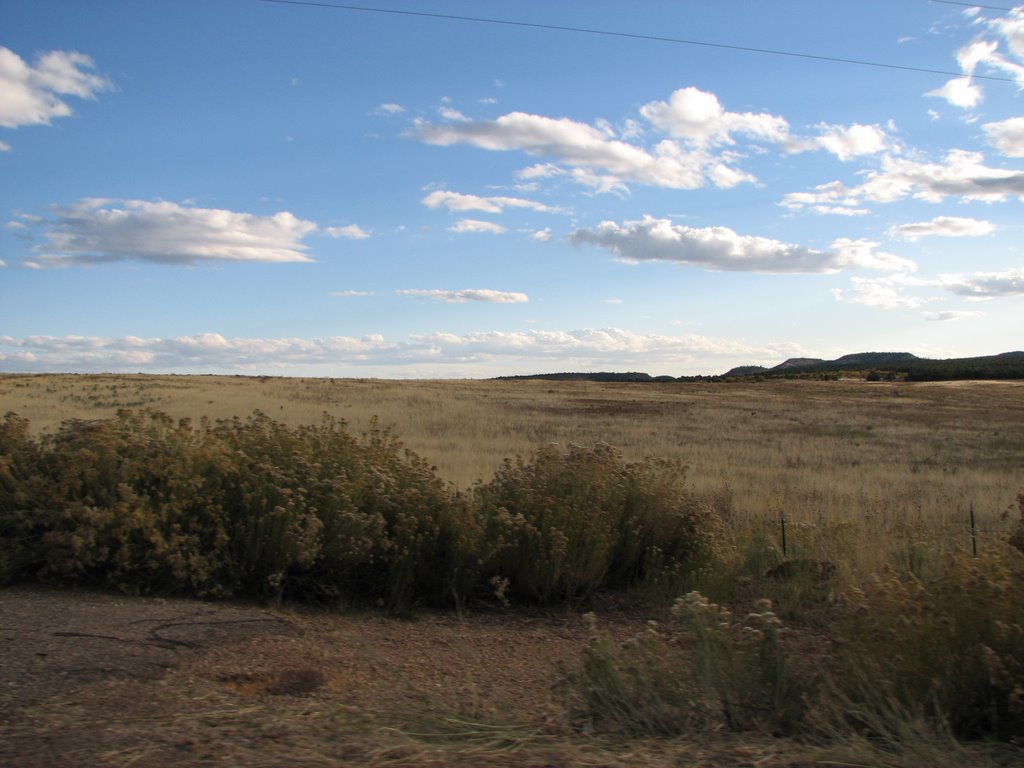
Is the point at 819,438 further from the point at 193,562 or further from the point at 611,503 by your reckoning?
the point at 193,562

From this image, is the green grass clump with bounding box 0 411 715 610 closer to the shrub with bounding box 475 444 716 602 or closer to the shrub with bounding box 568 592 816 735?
the shrub with bounding box 475 444 716 602

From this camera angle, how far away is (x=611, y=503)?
7.85m

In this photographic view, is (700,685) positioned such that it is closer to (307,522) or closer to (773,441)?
(307,522)

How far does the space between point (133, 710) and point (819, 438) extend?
89.9 ft

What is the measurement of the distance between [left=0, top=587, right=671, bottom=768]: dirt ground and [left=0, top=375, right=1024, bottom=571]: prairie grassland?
4.09m

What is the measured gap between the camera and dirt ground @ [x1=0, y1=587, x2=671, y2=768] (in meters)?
3.57

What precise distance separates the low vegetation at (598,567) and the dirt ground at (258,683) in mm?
362

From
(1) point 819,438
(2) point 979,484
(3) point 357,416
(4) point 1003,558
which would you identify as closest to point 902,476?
(2) point 979,484

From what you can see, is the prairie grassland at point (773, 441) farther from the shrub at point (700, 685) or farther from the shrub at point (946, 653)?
the shrub at point (700, 685)

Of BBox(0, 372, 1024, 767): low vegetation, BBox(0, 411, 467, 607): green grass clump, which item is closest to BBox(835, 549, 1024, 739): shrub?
BBox(0, 372, 1024, 767): low vegetation

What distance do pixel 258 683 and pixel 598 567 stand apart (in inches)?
135

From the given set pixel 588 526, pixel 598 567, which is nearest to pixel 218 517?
pixel 588 526

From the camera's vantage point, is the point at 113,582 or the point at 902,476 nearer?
the point at 113,582

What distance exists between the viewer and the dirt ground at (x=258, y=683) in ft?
11.7
